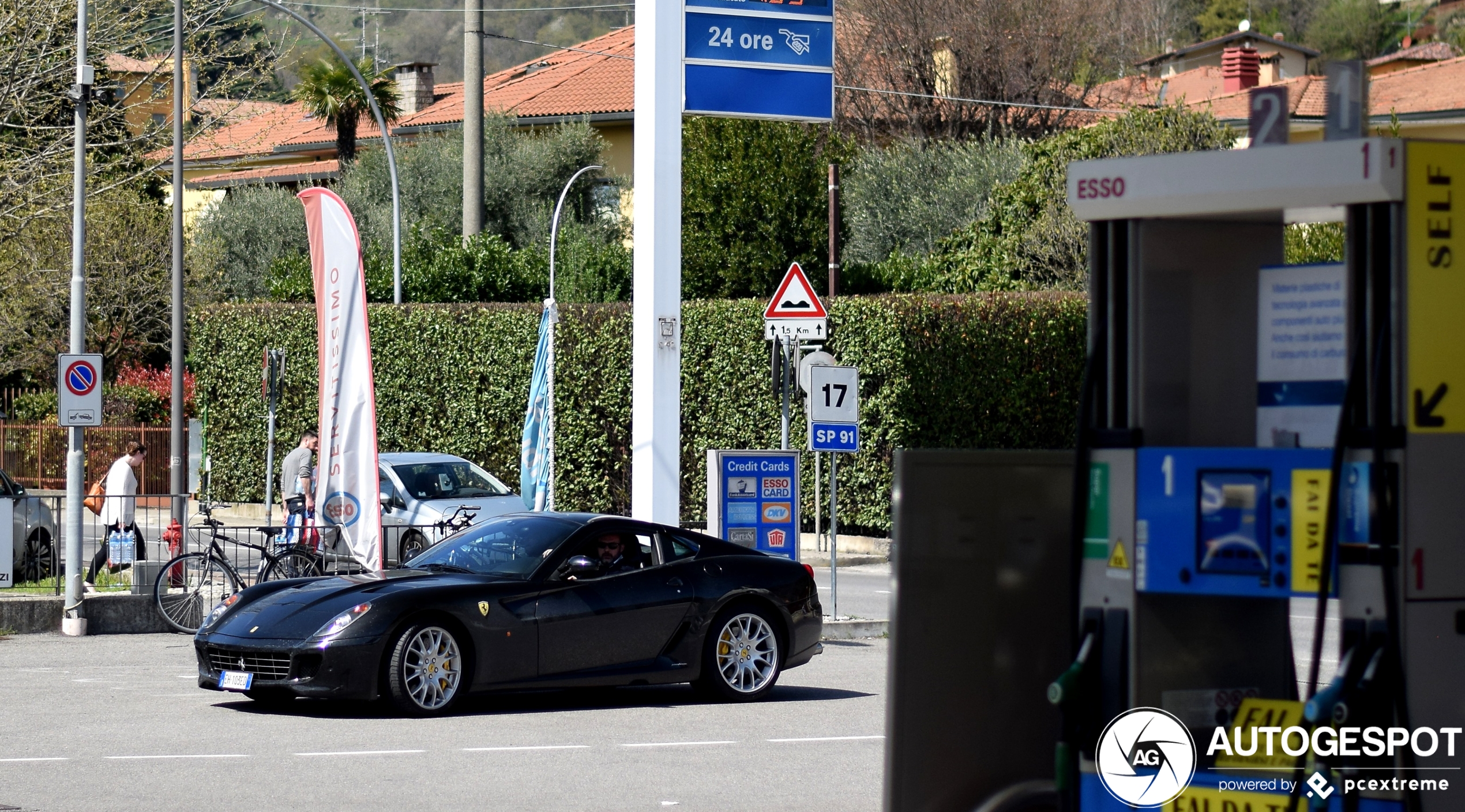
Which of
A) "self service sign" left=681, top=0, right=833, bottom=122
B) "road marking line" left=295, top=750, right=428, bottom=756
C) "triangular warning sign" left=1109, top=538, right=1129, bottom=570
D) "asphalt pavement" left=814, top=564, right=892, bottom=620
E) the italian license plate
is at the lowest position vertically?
"asphalt pavement" left=814, top=564, right=892, bottom=620

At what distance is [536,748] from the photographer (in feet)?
31.2

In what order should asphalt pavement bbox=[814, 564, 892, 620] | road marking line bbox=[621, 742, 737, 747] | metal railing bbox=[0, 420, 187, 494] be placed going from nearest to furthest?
road marking line bbox=[621, 742, 737, 747] → asphalt pavement bbox=[814, 564, 892, 620] → metal railing bbox=[0, 420, 187, 494]

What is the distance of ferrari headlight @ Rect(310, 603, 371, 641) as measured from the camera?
10.3m

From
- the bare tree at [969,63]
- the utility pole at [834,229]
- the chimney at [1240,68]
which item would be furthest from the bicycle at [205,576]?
the chimney at [1240,68]

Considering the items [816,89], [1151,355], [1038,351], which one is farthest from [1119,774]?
[1038,351]

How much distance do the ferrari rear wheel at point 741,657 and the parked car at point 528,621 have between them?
0.03 ft

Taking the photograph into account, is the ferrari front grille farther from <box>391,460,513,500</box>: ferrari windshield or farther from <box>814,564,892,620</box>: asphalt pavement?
<box>391,460,513,500</box>: ferrari windshield

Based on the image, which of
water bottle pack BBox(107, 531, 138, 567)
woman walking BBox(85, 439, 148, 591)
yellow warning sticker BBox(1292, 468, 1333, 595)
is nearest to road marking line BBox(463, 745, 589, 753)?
yellow warning sticker BBox(1292, 468, 1333, 595)

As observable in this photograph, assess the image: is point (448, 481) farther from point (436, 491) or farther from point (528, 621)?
point (528, 621)

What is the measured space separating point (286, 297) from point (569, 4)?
134881 mm

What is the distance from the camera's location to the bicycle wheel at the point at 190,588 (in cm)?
1567

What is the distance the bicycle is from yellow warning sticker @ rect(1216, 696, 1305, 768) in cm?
1256

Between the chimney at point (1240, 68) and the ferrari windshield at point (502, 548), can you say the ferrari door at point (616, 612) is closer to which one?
the ferrari windshield at point (502, 548)

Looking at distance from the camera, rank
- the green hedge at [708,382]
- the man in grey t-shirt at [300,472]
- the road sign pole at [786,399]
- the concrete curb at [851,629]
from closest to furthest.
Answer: the concrete curb at [851,629] → the road sign pole at [786,399] → the man in grey t-shirt at [300,472] → the green hedge at [708,382]
